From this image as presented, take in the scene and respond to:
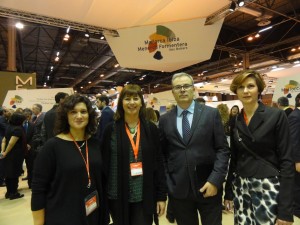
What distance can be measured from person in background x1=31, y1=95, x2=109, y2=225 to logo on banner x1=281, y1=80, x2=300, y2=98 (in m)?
5.62

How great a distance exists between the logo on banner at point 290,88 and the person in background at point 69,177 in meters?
5.62

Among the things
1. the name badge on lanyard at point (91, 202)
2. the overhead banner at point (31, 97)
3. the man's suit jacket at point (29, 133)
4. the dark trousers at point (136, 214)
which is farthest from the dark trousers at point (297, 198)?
the overhead banner at point (31, 97)

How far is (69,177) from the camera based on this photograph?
1597mm

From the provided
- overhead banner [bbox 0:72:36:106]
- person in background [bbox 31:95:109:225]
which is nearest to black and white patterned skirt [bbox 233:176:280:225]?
person in background [bbox 31:95:109:225]

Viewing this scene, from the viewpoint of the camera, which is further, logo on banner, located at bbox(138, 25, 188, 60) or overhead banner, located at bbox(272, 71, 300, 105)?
overhead banner, located at bbox(272, 71, 300, 105)

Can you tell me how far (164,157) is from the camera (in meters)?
2.01

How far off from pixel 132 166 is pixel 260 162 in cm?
86

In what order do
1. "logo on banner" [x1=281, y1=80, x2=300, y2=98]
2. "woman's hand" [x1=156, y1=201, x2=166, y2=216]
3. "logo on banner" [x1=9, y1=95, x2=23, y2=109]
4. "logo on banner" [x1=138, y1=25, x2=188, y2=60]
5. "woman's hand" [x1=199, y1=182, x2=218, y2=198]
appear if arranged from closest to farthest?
"woman's hand" [x1=199, y1=182, x2=218, y2=198] < "woman's hand" [x1=156, y1=201, x2=166, y2=216] < "logo on banner" [x1=138, y1=25, x2=188, y2=60] < "logo on banner" [x1=281, y1=80, x2=300, y2=98] < "logo on banner" [x1=9, y1=95, x2=23, y2=109]

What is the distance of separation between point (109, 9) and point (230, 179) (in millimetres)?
3513

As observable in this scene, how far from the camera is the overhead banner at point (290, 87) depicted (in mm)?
5910

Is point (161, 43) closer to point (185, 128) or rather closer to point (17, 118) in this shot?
point (17, 118)

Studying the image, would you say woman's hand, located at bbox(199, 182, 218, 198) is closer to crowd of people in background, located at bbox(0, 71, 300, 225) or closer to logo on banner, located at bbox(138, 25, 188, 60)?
crowd of people in background, located at bbox(0, 71, 300, 225)

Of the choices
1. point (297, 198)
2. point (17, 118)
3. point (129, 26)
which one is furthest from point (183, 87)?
point (17, 118)

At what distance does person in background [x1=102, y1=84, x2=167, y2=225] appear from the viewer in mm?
1811
